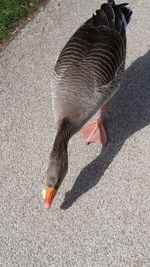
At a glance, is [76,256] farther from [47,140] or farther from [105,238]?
[47,140]

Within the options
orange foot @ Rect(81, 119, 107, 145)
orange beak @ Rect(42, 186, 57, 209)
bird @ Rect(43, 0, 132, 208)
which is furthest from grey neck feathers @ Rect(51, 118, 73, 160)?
orange foot @ Rect(81, 119, 107, 145)

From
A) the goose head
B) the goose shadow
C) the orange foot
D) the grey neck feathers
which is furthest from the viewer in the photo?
the orange foot

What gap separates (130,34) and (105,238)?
2.34 meters

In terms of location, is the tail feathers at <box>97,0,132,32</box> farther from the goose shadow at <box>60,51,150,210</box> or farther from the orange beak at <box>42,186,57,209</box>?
the orange beak at <box>42,186,57,209</box>

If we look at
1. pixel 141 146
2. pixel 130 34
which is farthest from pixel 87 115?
pixel 130 34

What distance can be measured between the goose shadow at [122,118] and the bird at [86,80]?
128 millimetres

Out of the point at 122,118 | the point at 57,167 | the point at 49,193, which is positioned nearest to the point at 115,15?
the point at 122,118

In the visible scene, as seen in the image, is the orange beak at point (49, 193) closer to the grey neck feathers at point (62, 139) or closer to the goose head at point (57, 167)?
the goose head at point (57, 167)

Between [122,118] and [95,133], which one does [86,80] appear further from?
[122,118]

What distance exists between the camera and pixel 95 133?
4.43m

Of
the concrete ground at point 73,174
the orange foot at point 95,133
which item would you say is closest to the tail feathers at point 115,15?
the concrete ground at point 73,174

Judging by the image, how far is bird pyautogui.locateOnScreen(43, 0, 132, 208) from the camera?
3.93 meters

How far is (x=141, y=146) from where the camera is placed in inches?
176

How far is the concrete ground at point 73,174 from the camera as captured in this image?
393cm
